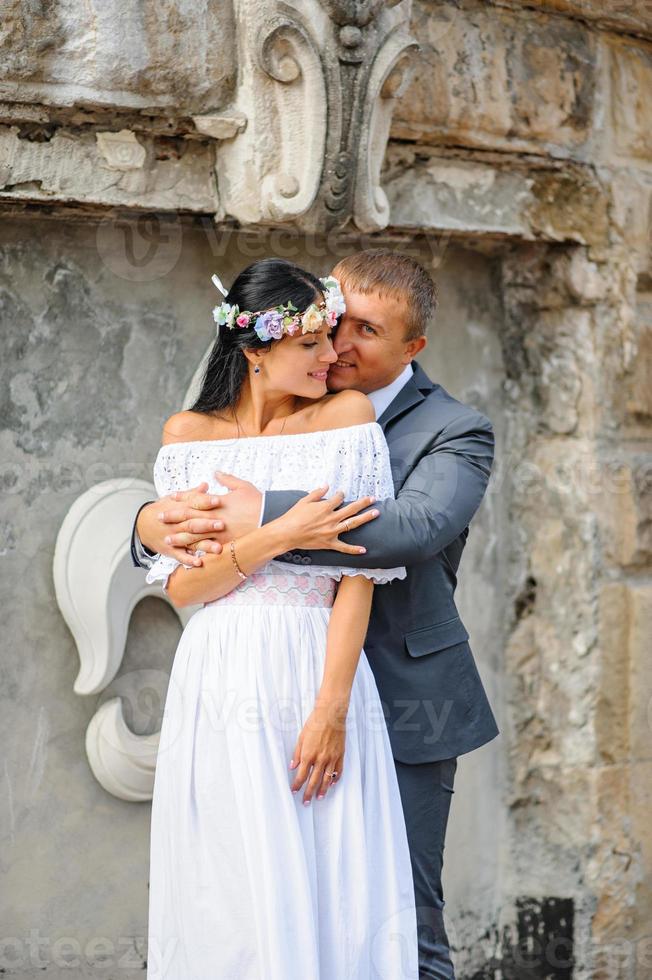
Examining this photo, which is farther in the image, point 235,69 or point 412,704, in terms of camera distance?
point 235,69

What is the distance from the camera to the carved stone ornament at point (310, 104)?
2941 mm

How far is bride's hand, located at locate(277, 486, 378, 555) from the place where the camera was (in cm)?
232

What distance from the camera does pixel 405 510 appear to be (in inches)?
94.3

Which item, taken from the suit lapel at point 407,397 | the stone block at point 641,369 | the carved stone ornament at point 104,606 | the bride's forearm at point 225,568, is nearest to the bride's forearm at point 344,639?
the bride's forearm at point 225,568

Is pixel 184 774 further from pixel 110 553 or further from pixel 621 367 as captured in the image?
pixel 621 367

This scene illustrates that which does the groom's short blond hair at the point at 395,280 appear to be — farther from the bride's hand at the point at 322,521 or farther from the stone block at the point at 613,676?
the stone block at the point at 613,676

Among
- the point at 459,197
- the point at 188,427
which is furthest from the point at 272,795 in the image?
the point at 459,197

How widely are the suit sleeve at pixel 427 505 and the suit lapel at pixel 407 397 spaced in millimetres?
116

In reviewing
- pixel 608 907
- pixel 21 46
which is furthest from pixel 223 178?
pixel 608 907

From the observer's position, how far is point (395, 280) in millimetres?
2604

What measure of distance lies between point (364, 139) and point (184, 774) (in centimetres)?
152

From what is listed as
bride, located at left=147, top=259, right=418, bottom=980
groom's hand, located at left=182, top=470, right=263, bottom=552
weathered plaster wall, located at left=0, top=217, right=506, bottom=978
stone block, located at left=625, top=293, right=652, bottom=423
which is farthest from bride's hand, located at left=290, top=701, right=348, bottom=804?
stone block, located at left=625, top=293, right=652, bottom=423

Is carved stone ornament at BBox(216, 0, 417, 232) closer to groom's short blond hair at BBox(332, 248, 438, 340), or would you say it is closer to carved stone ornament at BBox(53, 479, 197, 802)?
groom's short blond hair at BBox(332, 248, 438, 340)

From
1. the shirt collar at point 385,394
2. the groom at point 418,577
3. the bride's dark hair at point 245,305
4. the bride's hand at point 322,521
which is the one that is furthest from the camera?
the shirt collar at point 385,394
